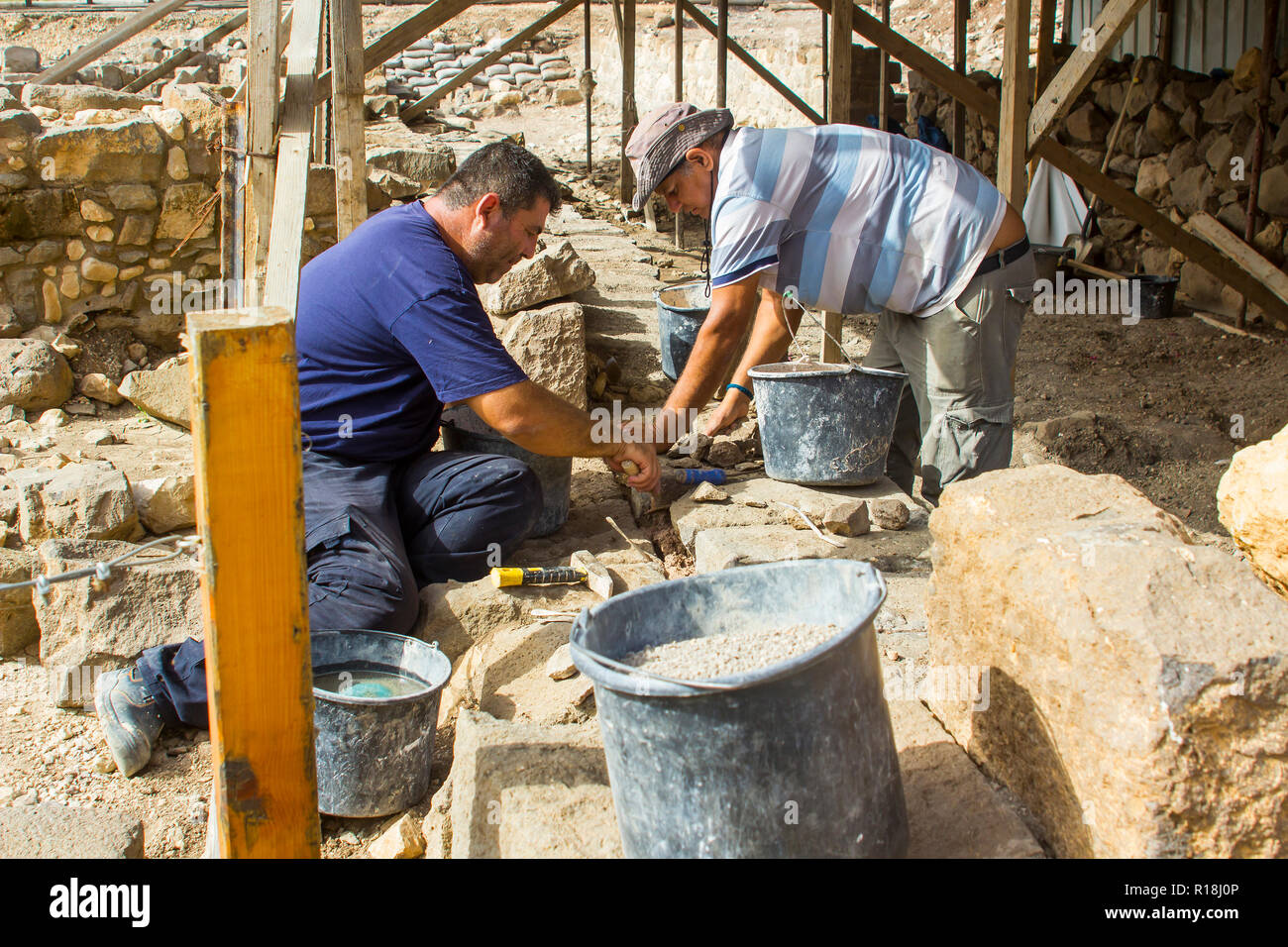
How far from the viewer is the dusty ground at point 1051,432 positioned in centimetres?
Result: 300

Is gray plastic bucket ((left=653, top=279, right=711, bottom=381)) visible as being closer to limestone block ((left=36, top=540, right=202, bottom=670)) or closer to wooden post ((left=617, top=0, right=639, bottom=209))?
limestone block ((left=36, top=540, right=202, bottom=670))

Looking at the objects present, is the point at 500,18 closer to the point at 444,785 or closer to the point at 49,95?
the point at 49,95

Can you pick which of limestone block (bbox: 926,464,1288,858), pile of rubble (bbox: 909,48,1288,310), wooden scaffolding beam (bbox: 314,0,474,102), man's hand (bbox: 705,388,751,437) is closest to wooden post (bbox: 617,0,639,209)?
pile of rubble (bbox: 909,48,1288,310)

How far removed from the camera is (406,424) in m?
3.65

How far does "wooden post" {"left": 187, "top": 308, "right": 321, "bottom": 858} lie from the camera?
1.70 m

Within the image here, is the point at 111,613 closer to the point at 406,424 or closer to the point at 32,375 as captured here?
the point at 406,424

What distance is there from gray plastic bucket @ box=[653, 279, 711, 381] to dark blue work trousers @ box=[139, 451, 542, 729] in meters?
1.80

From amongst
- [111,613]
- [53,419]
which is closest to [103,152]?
[53,419]

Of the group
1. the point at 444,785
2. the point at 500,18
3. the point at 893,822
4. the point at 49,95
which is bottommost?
the point at 444,785

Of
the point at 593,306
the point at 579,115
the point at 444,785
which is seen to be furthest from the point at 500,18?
the point at 444,785

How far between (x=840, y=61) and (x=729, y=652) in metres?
4.23

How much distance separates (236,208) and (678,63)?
243 inches

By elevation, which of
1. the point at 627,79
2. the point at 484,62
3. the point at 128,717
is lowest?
the point at 128,717

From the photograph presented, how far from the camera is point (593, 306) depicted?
672 centimetres
